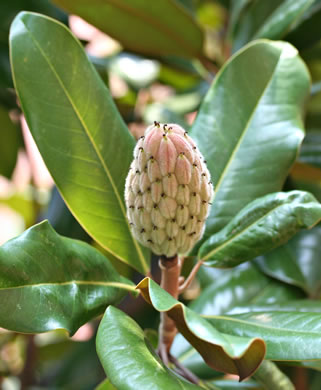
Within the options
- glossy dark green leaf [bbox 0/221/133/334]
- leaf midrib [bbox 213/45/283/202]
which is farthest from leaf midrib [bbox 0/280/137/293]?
leaf midrib [bbox 213/45/283/202]

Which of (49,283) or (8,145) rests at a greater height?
(49,283)

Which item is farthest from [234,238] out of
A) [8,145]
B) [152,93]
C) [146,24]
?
[152,93]

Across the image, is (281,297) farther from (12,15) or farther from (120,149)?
(12,15)

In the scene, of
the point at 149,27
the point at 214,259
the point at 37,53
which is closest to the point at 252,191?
the point at 214,259

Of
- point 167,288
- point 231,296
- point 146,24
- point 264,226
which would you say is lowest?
point 231,296

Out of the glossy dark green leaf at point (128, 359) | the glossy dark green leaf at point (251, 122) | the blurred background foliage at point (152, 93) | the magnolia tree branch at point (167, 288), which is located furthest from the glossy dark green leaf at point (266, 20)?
the glossy dark green leaf at point (128, 359)

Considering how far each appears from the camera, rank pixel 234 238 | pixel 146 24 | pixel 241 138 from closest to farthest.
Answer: pixel 234 238
pixel 241 138
pixel 146 24

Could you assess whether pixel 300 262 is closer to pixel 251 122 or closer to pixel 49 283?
pixel 251 122
